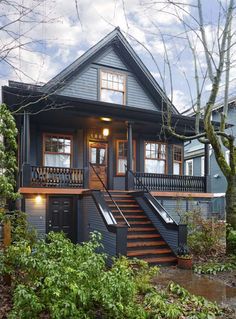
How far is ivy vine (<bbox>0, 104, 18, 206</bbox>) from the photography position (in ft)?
19.2

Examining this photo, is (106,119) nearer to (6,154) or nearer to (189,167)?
(6,154)

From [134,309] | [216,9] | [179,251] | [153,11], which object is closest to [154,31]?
[153,11]

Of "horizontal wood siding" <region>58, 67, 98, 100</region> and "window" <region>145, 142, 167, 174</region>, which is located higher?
"horizontal wood siding" <region>58, 67, 98, 100</region>

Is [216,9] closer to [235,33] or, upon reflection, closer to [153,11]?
[235,33]

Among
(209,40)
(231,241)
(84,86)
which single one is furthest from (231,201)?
(84,86)

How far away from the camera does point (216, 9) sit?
9.40 metres

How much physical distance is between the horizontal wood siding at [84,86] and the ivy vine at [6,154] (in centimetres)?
788

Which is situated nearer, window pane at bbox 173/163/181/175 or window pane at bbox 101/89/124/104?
window pane at bbox 101/89/124/104

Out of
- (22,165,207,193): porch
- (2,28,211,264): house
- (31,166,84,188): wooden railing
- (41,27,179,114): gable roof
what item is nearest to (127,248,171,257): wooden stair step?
(2,28,211,264): house

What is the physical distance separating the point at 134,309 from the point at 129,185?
8298 millimetres

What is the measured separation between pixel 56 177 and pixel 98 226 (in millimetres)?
2942

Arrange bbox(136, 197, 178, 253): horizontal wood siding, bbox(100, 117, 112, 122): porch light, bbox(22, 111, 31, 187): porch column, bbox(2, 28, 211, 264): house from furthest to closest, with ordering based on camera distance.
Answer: bbox(100, 117, 112, 122): porch light
bbox(22, 111, 31, 187): porch column
bbox(2, 28, 211, 264): house
bbox(136, 197, 178, 253): horizontal wood siding

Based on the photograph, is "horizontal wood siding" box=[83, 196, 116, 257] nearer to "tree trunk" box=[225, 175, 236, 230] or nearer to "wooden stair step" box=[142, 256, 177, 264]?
"wooden stair step" box=[142, 256, 177, 264]

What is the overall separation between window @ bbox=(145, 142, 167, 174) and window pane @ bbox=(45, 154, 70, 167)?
13.3 feet
